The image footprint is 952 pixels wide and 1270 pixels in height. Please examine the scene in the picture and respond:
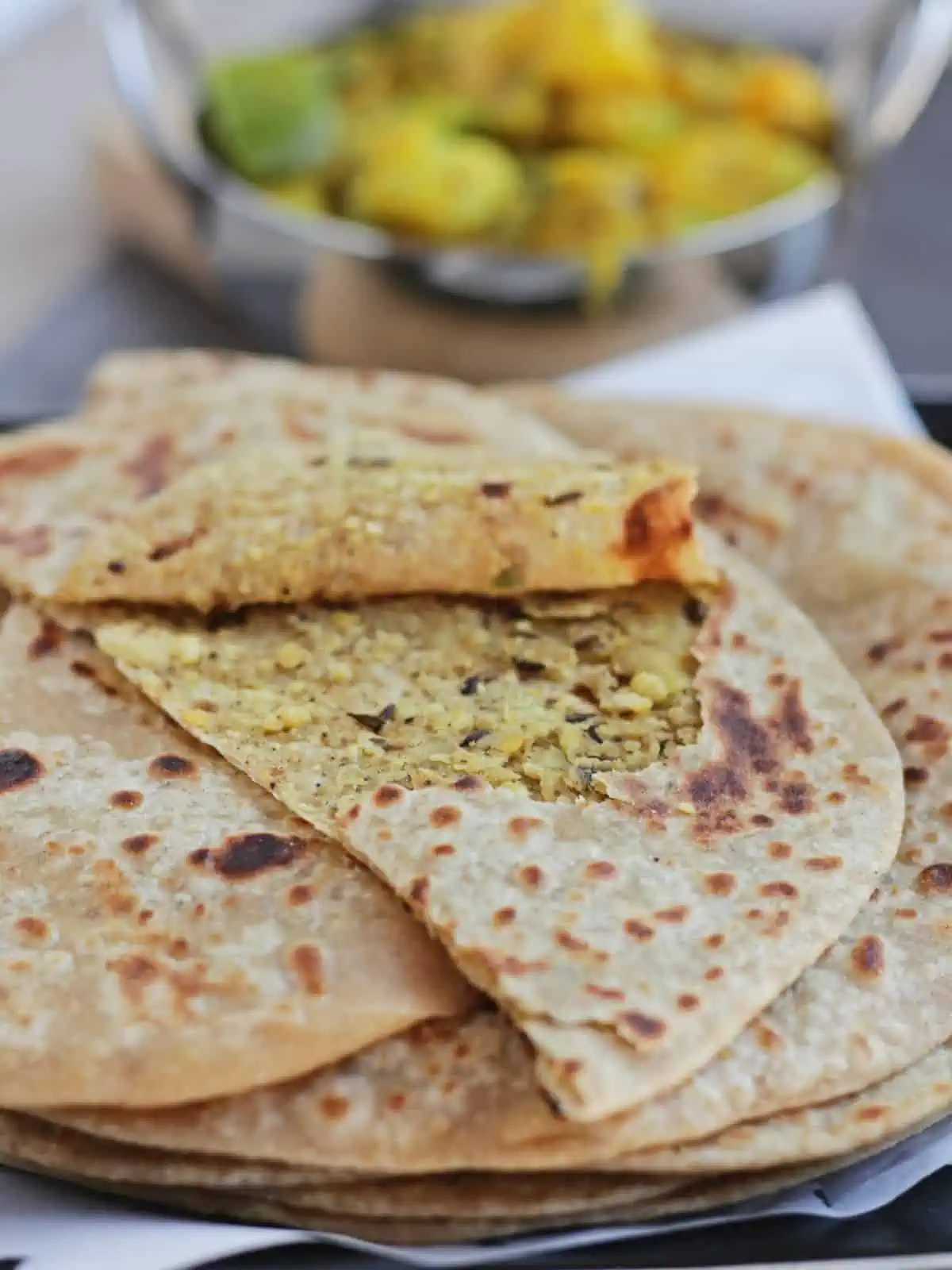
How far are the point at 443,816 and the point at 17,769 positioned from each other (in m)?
0.58

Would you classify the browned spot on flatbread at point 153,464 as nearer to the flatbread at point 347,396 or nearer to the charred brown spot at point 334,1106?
the flatbread at point 347,396

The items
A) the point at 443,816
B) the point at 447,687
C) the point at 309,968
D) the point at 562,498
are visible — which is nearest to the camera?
the point at 309,968

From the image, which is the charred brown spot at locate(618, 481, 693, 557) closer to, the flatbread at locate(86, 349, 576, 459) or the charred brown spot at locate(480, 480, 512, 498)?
the charred brown spot at locate(480, 480, 512, 498)

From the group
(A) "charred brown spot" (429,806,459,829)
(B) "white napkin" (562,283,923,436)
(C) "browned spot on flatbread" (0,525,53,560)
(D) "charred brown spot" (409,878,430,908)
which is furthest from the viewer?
(B) "white napkin" (562,283,923,436)

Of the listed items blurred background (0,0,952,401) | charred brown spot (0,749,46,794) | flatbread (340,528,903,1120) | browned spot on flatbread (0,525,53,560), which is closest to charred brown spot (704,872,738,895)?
flatbread (340,528,903,1120)

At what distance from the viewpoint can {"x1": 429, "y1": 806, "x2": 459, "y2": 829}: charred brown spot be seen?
1.86 metres

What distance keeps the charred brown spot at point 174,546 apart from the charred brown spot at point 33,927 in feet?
2.09

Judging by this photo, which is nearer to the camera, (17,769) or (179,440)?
(17,769)

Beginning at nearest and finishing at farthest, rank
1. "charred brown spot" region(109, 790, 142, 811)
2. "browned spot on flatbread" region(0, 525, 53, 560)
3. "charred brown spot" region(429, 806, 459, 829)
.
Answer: "charred brown spot" region(429, 806, 459, 829) → "charred brown spot" region(109, 790, 142, 811) → "browned spot on flatbread" region(0, 525, 53, 560)

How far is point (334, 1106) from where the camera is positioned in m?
1.71

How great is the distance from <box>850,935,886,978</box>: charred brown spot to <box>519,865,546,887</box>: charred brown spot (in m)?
0.39

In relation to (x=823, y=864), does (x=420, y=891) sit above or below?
above

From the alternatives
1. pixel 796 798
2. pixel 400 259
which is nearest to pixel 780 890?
pixel 796 798

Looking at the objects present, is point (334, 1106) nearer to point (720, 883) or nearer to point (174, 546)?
point (720, 883)
